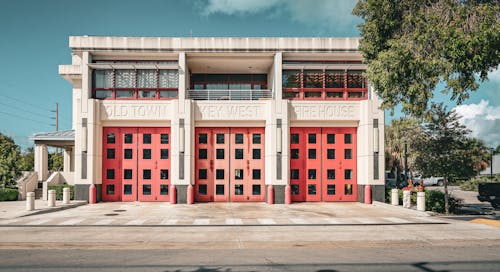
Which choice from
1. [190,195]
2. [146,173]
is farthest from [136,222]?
[146,173]

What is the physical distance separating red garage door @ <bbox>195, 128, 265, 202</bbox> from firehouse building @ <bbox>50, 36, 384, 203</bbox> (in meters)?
0.07

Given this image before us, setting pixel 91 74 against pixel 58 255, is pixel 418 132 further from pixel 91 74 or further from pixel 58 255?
pixel 91 74

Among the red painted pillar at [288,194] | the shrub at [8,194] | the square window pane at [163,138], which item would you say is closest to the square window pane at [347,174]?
the red painted pillar at [288,194]

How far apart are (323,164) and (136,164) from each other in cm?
1284

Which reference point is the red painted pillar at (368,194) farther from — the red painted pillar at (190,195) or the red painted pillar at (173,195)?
the red painted pillar at (173,195)

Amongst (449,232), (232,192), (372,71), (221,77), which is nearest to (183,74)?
(221,77)

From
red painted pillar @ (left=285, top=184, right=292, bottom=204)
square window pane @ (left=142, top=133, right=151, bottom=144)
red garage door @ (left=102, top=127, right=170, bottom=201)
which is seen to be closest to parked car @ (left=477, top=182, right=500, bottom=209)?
red painted pillar @ (left=285, top=184, right=292, bottom=204)

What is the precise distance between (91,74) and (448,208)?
2369 cm

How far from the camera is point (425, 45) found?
15.7 metres

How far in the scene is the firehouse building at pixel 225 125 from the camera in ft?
81.0

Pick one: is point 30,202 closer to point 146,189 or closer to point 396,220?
point 146,189

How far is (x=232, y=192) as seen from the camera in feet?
84.5

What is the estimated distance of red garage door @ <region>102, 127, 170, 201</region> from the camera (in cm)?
2567

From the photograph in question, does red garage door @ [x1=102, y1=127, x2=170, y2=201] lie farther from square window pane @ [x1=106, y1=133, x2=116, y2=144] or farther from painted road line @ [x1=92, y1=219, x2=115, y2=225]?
painted road line @ [x1=92, y1=219, x2=115, y2=225]
